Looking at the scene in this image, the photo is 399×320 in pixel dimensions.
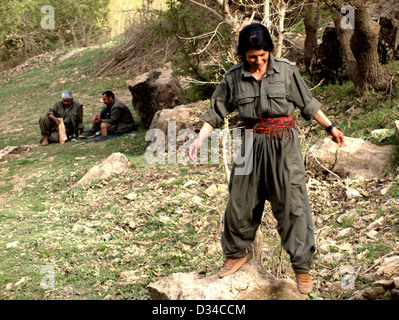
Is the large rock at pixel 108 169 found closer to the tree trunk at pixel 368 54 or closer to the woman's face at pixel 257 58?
the tree trunk at pixel 368 54

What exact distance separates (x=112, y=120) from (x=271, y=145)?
7.11 meters

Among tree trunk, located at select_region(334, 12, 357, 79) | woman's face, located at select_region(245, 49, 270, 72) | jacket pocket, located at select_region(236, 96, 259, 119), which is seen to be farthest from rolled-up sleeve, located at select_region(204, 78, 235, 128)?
tree trunk, located at select_region(334, 12, 357, 79)


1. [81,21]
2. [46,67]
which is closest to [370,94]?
[46,67]

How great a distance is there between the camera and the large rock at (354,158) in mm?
5016

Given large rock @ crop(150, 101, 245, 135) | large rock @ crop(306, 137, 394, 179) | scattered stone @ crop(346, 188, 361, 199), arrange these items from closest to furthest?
1. scattered stone @ crop(346, 188, 361, 199)
2. large rock @ crop(306, 137, 394, 179)
3. large rock @ crop(150, 101, 245, 135)

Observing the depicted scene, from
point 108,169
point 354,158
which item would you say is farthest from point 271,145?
point 108,169

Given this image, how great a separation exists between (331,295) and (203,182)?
9.33 feet

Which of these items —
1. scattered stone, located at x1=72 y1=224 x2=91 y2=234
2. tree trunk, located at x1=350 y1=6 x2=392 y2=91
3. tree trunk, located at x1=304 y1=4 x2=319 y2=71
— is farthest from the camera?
tree trunk, located at x1=304 y1=4 x2=319 y2=71

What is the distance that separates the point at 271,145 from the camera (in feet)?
9.15

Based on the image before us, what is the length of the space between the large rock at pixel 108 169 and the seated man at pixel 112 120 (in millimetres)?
2465

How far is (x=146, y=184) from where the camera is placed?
20.5 feet

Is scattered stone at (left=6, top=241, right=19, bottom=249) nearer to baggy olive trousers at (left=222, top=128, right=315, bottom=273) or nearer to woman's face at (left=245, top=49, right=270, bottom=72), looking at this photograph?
baggy olive trousers at (left=222, top=128, right=315, bottom=273)

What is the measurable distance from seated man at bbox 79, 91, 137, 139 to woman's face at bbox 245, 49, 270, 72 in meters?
6.97

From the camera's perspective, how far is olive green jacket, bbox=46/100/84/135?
32.2 feet
